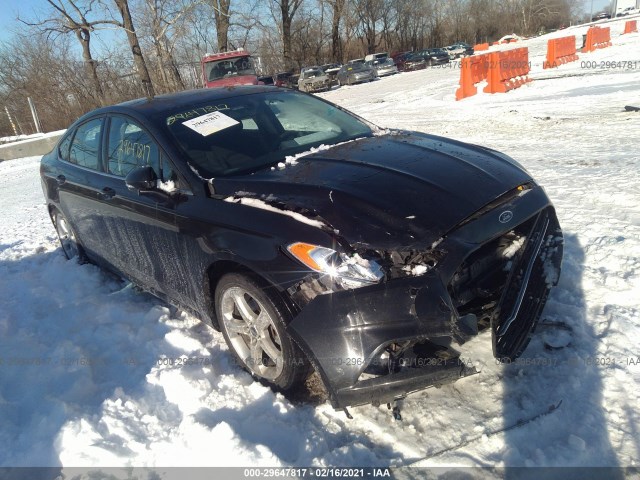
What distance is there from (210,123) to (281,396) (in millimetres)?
1894

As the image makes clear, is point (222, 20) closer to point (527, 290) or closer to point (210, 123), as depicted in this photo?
point (210, 123)

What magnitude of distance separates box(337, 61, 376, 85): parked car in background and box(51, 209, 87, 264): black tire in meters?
25.9

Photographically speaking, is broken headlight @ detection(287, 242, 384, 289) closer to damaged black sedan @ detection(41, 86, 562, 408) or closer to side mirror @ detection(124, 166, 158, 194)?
damaged black sedan @ detection(41, 86, 562, 408)

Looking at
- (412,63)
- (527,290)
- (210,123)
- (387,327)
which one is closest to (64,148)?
(210,123)

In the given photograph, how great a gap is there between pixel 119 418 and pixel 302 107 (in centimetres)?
267

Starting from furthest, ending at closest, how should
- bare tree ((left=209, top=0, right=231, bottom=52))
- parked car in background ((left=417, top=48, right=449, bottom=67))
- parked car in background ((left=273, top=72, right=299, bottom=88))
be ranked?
parked car in background ((left=417, top=48, right=449, bottom=67)) → bare tree ((left=209, top=0, right=231, bottom=52)) → parked car in background ((left=273, top=72, right=299, bottom=88))

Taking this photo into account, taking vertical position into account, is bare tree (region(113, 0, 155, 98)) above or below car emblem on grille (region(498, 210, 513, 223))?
above

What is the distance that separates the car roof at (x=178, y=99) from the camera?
354 cm

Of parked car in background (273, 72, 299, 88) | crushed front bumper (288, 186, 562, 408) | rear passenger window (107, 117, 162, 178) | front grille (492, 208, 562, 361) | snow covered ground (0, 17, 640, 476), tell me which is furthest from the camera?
parked car in background (273, 72, 299, 88)

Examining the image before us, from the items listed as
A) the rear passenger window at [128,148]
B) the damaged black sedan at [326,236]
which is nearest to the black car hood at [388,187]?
the damaged black sedan at [326,236]

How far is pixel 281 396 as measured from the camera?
269 cm

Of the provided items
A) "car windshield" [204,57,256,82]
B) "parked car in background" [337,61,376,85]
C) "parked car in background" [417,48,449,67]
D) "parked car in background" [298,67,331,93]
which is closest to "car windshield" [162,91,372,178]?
"car windshield" [204,57,256,82]

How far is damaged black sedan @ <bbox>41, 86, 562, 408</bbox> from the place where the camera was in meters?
2.21

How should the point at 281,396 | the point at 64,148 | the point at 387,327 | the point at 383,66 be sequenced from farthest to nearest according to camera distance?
the point at 383,66 → the point at 64,148 → the point at 281,396 → the point at 387,327
